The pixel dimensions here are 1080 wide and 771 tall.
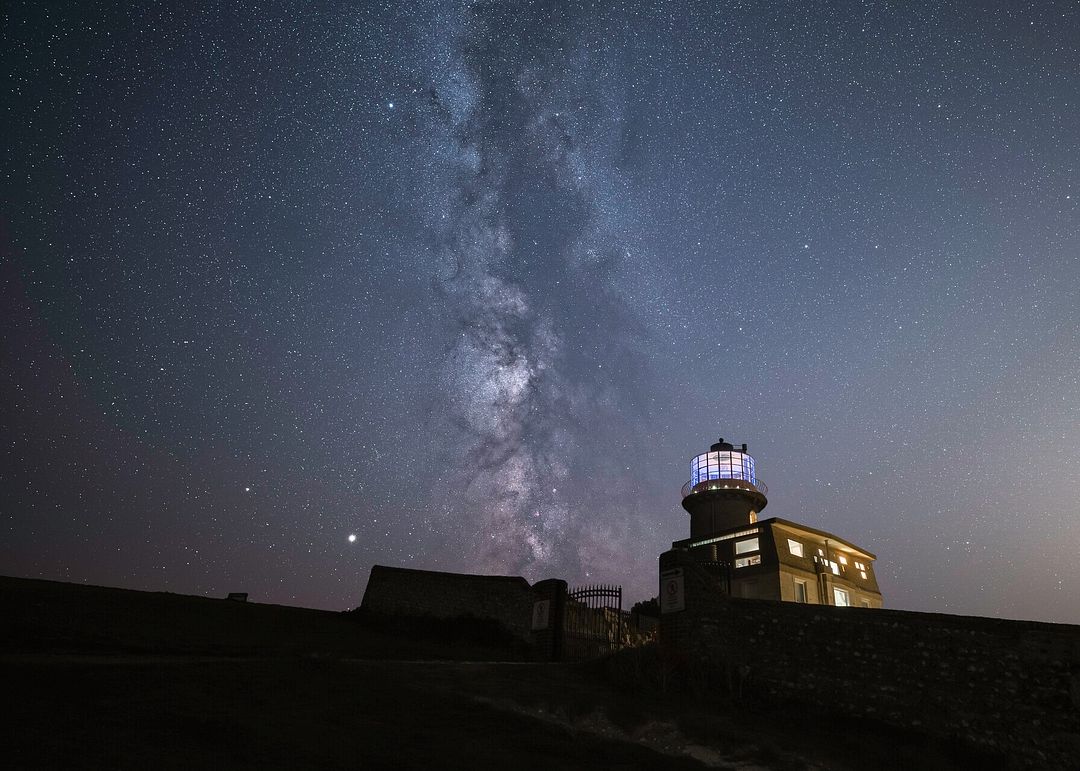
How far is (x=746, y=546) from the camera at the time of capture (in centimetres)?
4234

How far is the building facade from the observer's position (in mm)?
40344

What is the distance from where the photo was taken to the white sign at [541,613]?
727 inches

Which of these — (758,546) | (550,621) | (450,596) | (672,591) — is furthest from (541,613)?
(758,546)

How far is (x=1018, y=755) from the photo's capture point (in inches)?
352

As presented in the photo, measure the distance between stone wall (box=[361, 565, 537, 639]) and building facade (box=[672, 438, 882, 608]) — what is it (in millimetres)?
19282

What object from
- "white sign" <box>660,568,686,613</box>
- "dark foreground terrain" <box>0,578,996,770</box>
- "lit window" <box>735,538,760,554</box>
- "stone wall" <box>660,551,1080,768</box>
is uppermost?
"lit window" <box>735,538,760,554</box>

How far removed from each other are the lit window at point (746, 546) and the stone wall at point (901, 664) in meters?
31.5

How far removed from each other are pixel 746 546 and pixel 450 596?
85.8 ft

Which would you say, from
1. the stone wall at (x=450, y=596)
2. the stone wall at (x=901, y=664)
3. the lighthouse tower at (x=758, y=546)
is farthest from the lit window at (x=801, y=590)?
the stone wall at (x=901, y=664)

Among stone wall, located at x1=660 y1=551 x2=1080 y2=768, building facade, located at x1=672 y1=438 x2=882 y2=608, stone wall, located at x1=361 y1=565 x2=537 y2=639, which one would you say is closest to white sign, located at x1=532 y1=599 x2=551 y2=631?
stone wall, located at x1=361 y1=565 x2=537 y2=639

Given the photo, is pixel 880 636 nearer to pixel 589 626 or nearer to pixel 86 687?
pixel 589 626

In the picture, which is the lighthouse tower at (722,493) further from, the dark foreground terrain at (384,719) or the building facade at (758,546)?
the dark foreground terrain at (384,719)

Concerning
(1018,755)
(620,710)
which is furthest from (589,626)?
(1018,755)

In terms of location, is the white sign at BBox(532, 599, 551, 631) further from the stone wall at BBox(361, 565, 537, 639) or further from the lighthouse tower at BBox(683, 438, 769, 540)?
the lighthouse tower at BBox(683, 438, 769, 540)
